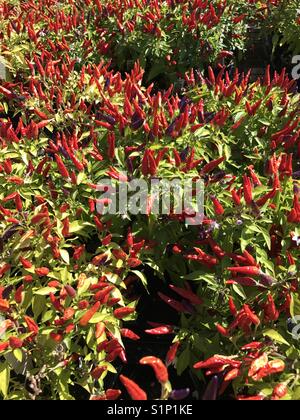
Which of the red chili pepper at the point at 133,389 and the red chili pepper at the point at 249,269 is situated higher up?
the red chili pepper at the point at 249,269

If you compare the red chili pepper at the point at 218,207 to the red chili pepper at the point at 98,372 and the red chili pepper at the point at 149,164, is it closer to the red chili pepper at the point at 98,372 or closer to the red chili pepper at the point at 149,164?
the red chili pepper at the point at 149,164

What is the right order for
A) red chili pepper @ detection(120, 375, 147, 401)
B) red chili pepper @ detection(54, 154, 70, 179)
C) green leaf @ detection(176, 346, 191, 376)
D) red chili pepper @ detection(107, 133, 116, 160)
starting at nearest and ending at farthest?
red chili pepper @ detection(120, 375, 147, 401)
green leaf @ detection(176, 346, 191, 376)
red chili pepper @ detection(54, 154, 70, 179)
red chili pepper @ detection(107, 133, 116, 160)

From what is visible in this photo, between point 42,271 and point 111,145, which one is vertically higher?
point 111,145

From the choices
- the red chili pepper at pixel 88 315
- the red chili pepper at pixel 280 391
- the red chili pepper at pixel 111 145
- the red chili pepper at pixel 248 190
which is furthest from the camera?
the red chili pepper at pixel 111 145

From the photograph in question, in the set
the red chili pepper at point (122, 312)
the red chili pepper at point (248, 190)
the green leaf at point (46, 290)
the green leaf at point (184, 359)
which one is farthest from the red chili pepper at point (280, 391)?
the green leaf at point (46, 290)

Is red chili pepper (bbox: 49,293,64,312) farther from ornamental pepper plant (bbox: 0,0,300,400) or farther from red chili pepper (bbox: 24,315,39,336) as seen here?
red chili pepper (bbox: 24,315,39,336)

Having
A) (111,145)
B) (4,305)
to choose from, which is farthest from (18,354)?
(111,145)

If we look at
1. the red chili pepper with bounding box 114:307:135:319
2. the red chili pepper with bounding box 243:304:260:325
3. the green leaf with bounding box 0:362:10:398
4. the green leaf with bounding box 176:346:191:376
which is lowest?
the green leaf with bounding box 176:346:191:376

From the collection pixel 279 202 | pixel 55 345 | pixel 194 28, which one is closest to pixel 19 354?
pixel 55 345

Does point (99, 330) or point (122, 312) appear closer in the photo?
point (99, 330)

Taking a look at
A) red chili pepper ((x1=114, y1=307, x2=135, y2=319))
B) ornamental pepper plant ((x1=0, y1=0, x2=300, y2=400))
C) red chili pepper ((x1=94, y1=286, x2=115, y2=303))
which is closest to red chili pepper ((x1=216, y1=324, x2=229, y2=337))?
ornamental pepper plant ((x1=0, y1=0, x2=300, y2=400))

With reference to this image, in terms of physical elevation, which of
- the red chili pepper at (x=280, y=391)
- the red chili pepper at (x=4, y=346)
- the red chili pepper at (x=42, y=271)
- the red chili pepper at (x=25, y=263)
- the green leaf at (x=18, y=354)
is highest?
the red chili pepper at (x=25, y=263)

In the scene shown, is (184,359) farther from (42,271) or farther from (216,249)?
(42,271)
